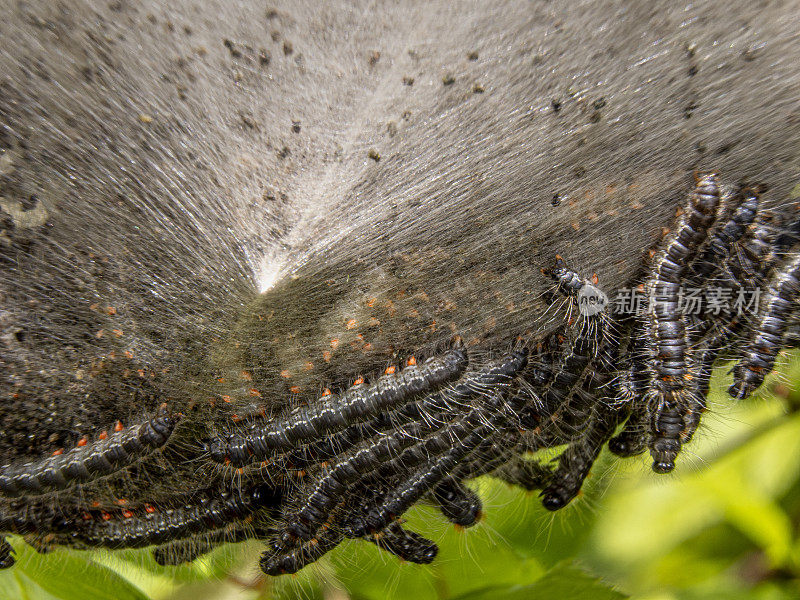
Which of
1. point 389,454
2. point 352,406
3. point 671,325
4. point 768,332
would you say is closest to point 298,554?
point 389,454

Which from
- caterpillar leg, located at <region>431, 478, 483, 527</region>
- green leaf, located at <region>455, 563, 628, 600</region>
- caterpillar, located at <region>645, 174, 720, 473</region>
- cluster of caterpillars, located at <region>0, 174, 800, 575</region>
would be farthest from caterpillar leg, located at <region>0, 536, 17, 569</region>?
caterpillar, located at <region>645, 174, 720, 473</region>

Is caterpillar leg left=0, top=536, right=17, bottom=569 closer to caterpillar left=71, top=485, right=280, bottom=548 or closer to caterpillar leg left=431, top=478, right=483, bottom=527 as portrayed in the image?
caterpillar left=71, top=485, right=280, bottom=548

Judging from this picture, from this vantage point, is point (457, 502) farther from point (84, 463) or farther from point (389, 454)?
point (84, 463)

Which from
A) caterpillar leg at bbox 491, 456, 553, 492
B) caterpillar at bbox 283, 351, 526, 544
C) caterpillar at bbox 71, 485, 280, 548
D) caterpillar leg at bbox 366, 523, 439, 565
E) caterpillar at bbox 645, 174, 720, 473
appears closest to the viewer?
caterpillar at bbox 645, 174, 720, 473

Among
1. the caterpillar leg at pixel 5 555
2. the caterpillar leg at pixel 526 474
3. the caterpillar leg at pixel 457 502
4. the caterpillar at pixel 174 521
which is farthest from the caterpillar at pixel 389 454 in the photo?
the caterpillar leg at pixel 5 555

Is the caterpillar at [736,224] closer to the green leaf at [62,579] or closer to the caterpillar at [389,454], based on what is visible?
the caterpillar at [389,454]

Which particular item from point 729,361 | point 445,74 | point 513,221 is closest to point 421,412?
point 513,221
